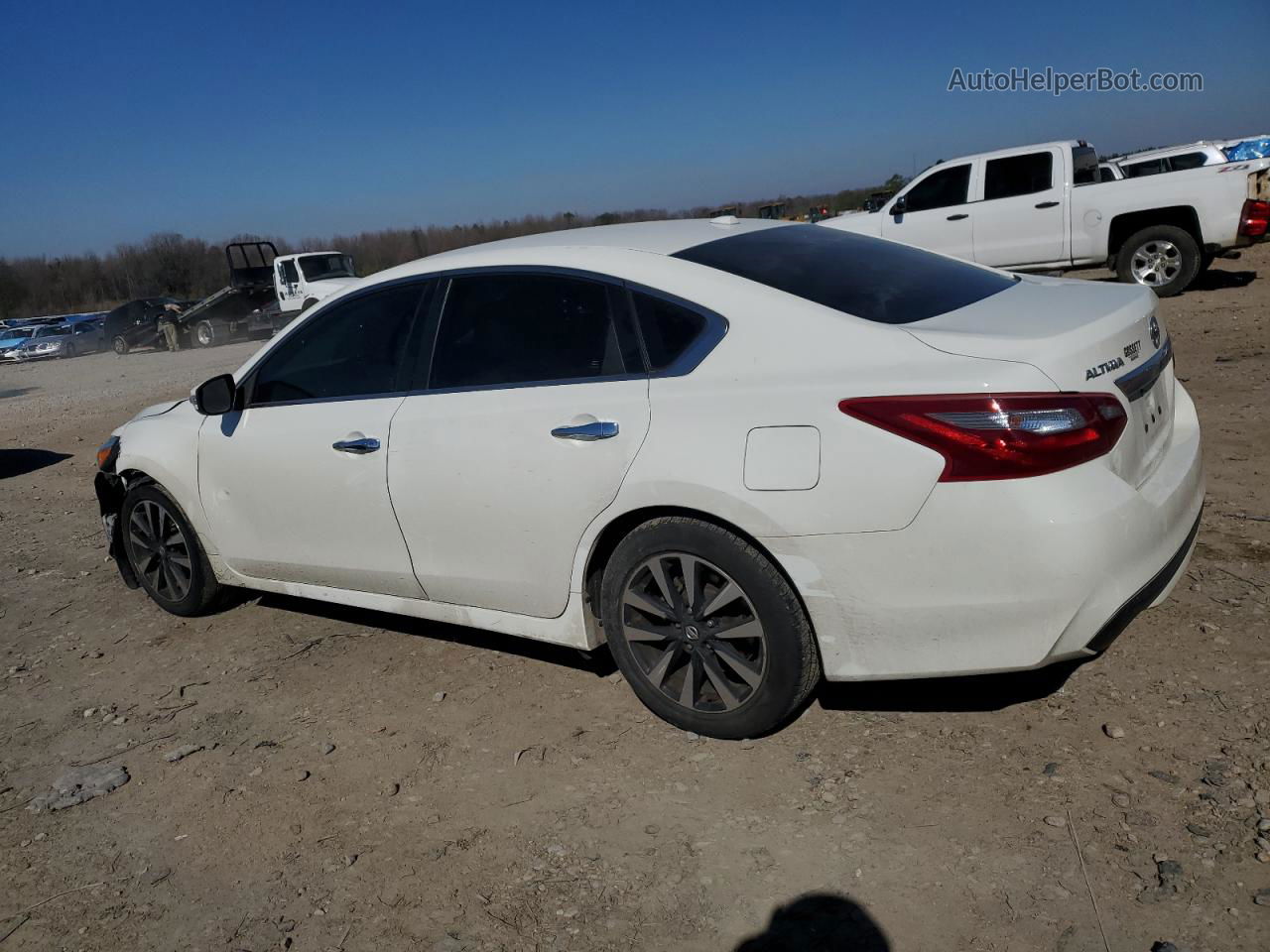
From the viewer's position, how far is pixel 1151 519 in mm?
2768

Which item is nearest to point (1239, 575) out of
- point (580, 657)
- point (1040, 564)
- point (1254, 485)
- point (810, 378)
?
point (1254, 485)

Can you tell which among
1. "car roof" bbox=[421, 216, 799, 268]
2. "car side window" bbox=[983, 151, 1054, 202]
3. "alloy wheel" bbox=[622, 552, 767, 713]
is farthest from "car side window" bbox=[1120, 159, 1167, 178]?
"alloy wheel" bbox=[622, 552, 767, 713]

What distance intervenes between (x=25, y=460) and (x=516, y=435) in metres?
8.59

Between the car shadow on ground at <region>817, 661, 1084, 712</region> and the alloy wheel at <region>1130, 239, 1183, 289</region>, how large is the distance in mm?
9960

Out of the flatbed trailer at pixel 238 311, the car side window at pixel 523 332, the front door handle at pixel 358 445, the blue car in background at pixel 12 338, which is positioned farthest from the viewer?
the blue car in background at pixel 12 338

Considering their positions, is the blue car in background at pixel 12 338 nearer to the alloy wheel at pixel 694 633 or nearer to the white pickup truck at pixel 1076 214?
the white pickup truck at pixel 1076 214

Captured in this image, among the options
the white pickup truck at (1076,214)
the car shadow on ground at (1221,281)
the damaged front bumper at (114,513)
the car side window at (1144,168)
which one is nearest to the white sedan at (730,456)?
the damaged front bumper at (114,513)

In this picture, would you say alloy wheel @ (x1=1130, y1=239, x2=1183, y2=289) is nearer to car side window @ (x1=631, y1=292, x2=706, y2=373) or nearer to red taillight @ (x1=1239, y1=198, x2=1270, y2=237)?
red taillight @ (x1=1239, y1=198, x2=1270, y2=237)

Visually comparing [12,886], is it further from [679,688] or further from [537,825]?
[679,688]

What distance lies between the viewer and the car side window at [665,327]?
10.3 ft

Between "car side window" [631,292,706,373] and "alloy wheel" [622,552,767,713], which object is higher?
"car side window" [631,292,706,373]

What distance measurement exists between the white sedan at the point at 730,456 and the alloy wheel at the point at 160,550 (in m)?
0.69

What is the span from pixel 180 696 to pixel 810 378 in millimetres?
Result: 2938

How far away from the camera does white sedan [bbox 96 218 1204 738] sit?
8.66ft
